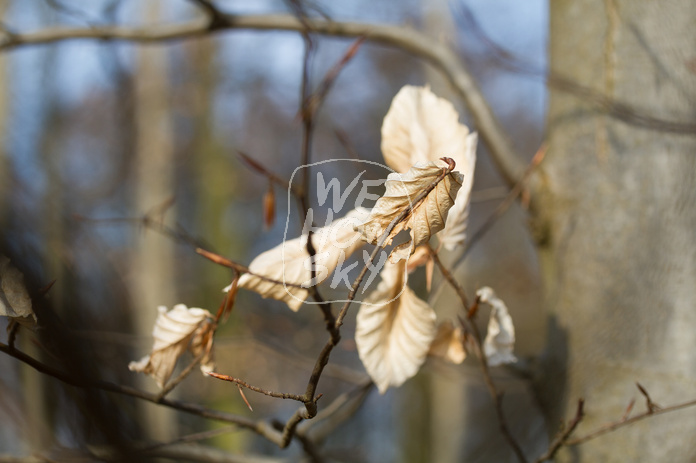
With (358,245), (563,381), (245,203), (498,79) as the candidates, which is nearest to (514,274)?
(498,79)

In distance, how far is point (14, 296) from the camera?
0.96ft

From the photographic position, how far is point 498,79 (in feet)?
17.6

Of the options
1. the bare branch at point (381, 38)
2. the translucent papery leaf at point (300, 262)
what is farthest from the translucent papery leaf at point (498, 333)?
the bare branch at point (381, 38)

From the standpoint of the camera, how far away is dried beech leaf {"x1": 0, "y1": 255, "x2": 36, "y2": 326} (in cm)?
26

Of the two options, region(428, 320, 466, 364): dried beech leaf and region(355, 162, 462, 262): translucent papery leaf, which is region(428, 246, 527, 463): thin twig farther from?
region(355, 162, 462, 262): translucent papery leaf

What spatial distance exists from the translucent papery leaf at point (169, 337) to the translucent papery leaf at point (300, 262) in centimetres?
6

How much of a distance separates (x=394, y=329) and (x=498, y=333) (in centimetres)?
9

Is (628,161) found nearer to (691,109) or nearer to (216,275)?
(691,109)

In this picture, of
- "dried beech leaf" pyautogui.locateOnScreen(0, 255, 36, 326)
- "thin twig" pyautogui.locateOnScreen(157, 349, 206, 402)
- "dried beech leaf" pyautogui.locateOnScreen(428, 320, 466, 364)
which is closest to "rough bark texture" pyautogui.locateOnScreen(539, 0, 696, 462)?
"dried beech leaf" pyautogui.locateOnScreen(428, 320, 466, 364)

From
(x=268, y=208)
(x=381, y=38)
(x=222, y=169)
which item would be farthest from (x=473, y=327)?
(x=222, y=169)

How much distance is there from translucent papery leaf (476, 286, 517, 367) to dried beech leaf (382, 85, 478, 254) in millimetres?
71

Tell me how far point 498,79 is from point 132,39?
502cm

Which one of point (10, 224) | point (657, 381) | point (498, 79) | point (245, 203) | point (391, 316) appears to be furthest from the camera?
point (245, 203)

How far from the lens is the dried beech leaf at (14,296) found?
0.87 feet
